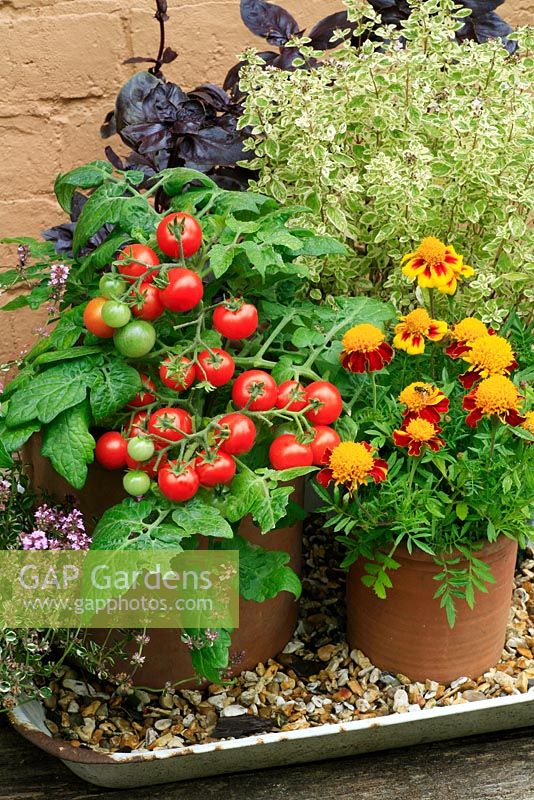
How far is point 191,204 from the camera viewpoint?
1244mm

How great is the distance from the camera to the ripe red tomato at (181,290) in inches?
44.5

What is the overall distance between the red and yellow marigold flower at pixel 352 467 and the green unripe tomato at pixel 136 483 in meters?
0.21

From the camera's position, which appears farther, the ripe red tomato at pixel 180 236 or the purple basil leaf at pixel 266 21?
the purple basil leaf at pixel 266 21

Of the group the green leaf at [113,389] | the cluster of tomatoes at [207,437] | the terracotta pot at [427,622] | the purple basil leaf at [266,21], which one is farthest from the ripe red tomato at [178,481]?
the purple basil leaf at [266,21]

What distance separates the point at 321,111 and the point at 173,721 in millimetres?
923

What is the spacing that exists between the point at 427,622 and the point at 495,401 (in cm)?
37

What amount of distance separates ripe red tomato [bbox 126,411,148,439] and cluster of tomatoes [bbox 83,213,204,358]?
0.26 feet

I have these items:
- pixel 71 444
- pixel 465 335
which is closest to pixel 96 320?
pixel 71 444

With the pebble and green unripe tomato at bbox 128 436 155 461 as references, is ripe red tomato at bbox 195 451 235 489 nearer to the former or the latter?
green unripe tomato at bbox 128 436 155 461

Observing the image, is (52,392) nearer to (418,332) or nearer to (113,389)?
(113,389)

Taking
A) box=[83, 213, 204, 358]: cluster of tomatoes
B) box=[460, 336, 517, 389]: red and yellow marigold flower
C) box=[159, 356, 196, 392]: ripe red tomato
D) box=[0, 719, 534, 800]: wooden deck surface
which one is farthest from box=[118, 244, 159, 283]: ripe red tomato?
box=[0, 719, 534, 800]: wooden deck surface

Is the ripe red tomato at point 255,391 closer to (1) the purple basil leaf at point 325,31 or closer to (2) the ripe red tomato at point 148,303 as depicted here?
(2) the ripe red tomato at point 148,303

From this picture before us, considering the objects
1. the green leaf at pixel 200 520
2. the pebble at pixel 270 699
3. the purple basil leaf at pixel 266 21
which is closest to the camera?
the green leaf at pixel 200 520

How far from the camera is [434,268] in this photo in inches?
49.4
